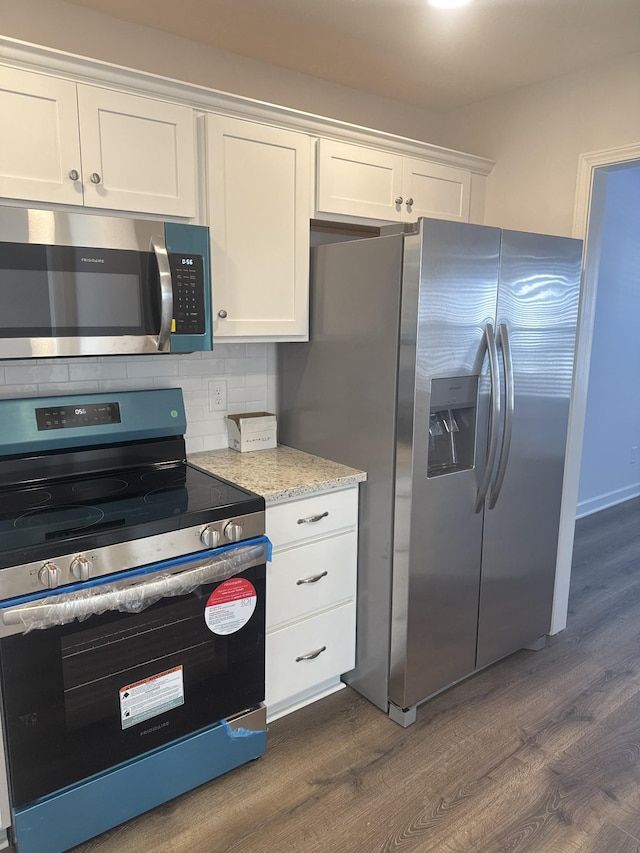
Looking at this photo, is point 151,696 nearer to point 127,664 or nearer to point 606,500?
point 127,664

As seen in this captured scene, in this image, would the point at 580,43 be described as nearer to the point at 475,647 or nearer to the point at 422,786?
the point at 475,647

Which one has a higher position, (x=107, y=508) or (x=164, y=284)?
(x=164, y=284)

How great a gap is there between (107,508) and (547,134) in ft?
7.80

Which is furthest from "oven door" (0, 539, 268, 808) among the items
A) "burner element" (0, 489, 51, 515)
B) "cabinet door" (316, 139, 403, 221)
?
"cabinet door" (316, 139, 403, 221)

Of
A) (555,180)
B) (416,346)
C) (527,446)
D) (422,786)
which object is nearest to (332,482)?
(416,346)

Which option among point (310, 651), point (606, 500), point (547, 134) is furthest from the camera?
point (606, 500)

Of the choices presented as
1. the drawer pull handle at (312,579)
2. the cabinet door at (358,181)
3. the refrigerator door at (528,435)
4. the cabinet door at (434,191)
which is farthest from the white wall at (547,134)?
the drawer pull handle at (312,579)

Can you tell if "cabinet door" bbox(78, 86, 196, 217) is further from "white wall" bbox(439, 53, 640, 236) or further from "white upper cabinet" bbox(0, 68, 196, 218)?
"white wall" bbox(439, 53, 640, 236)

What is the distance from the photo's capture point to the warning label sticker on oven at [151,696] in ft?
5.60

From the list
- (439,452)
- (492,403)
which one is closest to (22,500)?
(439,452)

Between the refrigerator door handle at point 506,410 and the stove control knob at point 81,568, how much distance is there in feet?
4.78

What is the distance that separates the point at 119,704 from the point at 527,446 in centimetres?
172

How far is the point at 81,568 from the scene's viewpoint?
1.54m

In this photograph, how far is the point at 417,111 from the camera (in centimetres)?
302
